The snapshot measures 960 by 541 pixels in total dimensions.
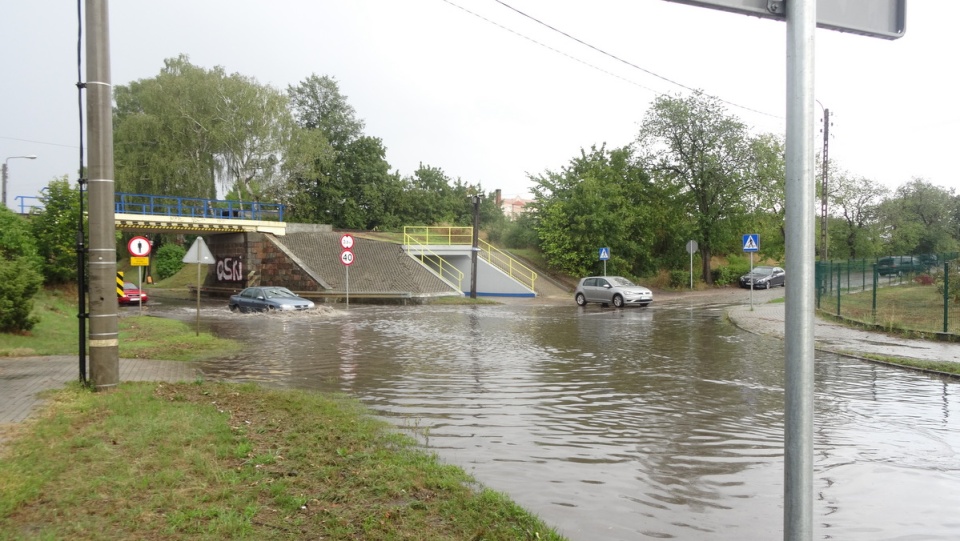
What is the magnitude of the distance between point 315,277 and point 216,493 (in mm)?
35395

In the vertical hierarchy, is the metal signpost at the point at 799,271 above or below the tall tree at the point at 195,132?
below

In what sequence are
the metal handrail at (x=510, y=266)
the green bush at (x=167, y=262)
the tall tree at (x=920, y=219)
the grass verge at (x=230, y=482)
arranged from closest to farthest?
1. the grass verge at (x=230, y=482)
2. the metal handrail at (x=510, y=266)
3. the tall tree at (x=920, y=219)
4. the green bush at (x=167, y=262)

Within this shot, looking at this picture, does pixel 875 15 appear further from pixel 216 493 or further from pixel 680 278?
pixel 680 278

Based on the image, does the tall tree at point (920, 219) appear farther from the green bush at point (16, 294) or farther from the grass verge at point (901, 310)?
the green bush at point (16, 294)

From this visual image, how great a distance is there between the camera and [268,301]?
29.1 meters

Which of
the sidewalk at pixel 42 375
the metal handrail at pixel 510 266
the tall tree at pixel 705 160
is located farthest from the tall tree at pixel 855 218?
the sidewalk at pixel 42 375

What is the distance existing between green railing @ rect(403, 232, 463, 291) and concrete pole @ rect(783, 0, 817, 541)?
4087 cm

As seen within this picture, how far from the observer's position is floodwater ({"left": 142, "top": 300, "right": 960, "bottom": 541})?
5.66 m

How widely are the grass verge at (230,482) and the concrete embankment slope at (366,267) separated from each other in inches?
1169

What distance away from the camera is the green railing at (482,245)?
147ft

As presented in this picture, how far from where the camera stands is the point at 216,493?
Result: 17.0 ft

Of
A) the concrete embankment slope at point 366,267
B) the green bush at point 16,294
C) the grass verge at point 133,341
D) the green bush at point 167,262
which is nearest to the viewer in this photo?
the grass verge at point 133,341

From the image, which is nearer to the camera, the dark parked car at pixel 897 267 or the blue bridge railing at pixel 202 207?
the dark parked car at pixel 897 267

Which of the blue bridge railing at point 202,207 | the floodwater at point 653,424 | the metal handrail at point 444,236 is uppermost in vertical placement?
the blue bridge railing at point 202,207
